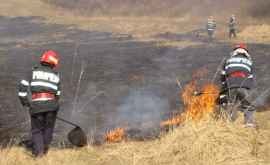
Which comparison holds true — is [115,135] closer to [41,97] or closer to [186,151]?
[41,97]

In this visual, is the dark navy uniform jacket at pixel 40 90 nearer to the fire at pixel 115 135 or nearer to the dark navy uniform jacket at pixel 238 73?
the fire at pixel 115 135

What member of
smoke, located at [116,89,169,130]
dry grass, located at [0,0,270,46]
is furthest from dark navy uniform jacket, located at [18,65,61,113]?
dry grass, located at [0,0,270,46]

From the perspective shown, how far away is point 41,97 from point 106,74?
41.1 ft

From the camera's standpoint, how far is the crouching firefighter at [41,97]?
7.92m

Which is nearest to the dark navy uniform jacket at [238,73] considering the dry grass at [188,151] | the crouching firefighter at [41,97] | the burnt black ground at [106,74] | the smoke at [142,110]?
the dry grass at [188,151]

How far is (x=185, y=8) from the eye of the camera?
46281 mm

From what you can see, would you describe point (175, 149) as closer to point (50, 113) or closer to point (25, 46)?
point (50, 113)

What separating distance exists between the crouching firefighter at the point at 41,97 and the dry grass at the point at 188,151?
0.91 ft

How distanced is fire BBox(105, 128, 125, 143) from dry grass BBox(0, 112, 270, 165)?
7.33 feet

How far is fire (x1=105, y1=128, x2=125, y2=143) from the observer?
34.0 ft

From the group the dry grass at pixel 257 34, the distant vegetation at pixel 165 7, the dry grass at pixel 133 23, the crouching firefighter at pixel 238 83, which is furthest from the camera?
the distant vegetation at pixel 165 7

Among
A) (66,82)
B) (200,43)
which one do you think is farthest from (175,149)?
(200,43)

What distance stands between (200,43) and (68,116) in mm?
17245

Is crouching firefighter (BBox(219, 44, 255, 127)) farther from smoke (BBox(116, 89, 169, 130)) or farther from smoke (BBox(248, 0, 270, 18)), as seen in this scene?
smoke (BBox(248, 0, 270, 18))
